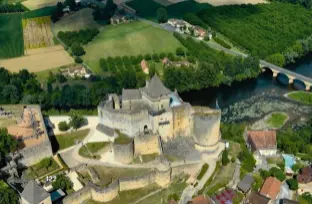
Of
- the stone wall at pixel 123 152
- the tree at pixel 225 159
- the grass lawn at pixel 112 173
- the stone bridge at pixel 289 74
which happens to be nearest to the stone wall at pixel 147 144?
the stone wall at pixel 123 152

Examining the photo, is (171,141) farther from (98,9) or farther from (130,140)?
(98,9)

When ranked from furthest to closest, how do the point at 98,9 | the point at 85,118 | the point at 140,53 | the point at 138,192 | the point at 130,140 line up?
the point at 98,9, the point at 140,53, the point at 85,118, the point at 130,140, the point at 138,192

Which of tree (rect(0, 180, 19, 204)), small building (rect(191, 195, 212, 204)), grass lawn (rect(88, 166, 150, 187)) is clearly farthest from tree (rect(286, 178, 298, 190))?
tree (rect(0, 180, 19, 204))

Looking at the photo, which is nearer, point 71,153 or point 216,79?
point 71,153

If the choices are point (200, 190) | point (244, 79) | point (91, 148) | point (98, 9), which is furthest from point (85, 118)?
point (98, 9)

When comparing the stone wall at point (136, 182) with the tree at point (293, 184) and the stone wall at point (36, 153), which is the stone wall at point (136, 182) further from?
the tree at point (293, 184)

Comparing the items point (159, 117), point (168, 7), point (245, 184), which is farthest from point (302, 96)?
point (168, 7)

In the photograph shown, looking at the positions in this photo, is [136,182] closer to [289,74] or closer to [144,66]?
[144,66]
